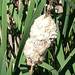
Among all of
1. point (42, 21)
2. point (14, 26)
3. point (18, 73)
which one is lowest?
point (18, 73)

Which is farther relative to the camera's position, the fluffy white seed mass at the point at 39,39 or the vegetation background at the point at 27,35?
the vegetation background at the point at 27,35

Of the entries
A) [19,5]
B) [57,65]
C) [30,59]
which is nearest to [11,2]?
[19,5]

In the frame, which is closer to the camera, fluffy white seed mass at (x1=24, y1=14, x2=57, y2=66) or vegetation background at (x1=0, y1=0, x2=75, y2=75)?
fluffy white seed mass at (x1=24, y1=14, x2=57, y2=66)

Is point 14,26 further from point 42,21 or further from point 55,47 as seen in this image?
point 42,21
